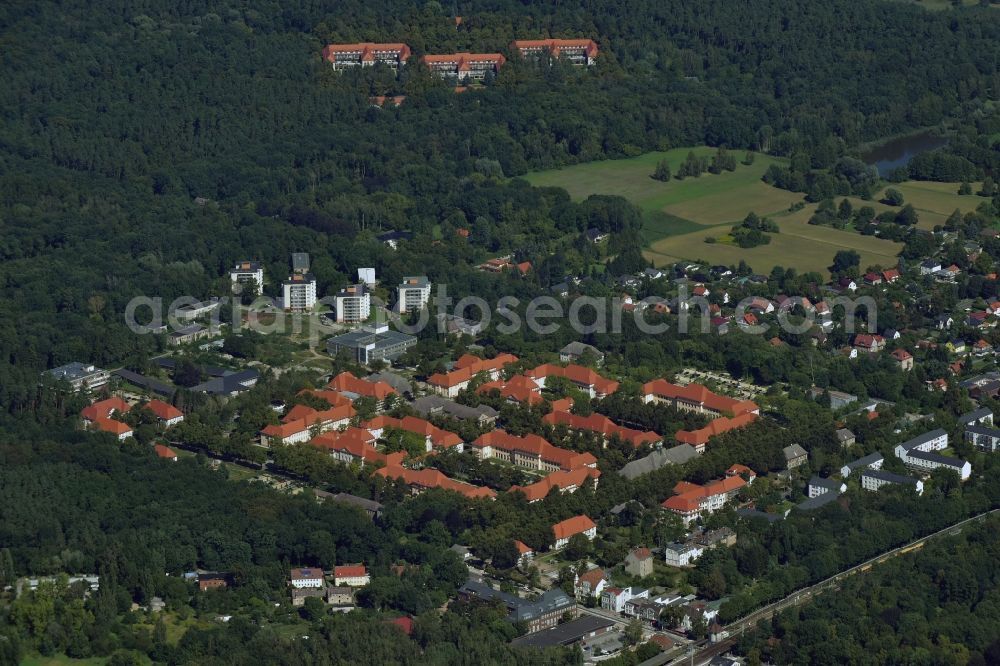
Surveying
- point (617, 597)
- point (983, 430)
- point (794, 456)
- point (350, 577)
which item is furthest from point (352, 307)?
point (617, 597)

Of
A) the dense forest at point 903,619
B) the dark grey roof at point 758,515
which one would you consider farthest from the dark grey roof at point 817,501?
the dense forest at point 903,619

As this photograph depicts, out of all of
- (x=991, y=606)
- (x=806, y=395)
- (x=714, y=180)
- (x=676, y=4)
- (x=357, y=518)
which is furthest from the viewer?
(x=676, y=4)

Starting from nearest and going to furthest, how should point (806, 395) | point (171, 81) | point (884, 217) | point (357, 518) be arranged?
point (357, 518), point (806, 395), point (884, 217), point (171, 81)

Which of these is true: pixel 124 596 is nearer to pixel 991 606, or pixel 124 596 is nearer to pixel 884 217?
pixel 991 606

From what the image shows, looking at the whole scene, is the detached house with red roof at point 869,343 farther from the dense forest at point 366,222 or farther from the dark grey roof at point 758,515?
the dark grey roof at point 758,515

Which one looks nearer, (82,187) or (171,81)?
(82,187)

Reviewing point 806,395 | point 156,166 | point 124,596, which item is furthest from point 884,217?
point 124,596
